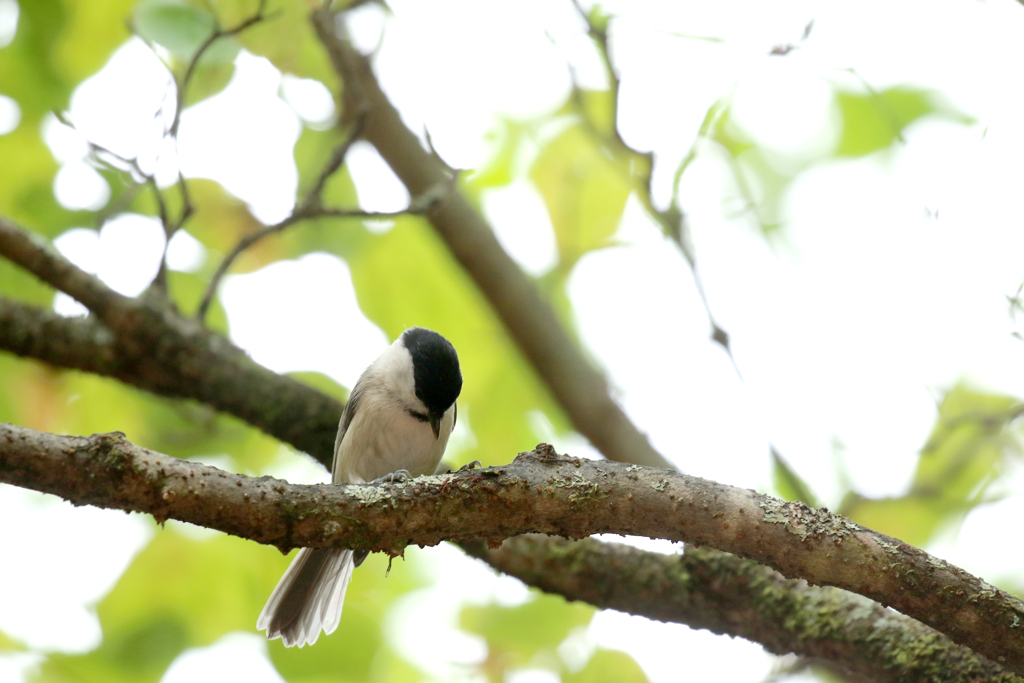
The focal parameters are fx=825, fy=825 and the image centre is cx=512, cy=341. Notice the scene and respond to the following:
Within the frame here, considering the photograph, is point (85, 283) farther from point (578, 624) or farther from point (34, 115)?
point (578, 624)

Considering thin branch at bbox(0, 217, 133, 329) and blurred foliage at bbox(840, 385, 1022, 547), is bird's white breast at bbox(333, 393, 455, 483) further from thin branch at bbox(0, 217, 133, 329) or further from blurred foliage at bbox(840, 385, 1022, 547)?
blurred foliage at bbox(840, 385, 1022, 547)

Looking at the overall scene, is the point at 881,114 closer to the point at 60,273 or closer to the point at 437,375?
the point at 437,375

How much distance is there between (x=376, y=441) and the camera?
365cm

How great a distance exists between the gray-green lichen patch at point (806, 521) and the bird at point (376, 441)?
67.5 inches

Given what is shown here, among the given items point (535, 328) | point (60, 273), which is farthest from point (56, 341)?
point (535, 328)

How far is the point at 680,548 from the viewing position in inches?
115

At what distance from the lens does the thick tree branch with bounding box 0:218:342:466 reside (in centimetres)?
360

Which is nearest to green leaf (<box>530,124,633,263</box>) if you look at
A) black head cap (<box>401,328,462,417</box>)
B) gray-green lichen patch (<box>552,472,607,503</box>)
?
black head cap (<box>401,328,462,417</box>)

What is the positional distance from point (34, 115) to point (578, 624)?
3.02 metres

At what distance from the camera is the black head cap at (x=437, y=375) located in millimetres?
3508

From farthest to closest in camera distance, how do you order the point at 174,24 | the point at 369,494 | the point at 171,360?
1. the point at 171,360
2. the point at 174,24
3. the point at 369,494

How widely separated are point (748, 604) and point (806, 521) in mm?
875

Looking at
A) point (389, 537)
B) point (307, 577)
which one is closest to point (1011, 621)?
point (389, 537)

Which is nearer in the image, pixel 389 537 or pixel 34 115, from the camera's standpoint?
pixel 389 537
